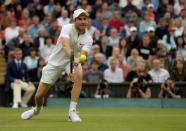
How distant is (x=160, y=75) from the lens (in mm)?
19938

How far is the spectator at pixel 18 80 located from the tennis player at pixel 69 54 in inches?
267

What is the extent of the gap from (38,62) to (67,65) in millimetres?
8201

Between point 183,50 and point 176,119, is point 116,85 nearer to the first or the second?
point 183,50

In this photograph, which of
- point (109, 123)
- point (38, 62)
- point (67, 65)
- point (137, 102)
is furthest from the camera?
point (38, 62)

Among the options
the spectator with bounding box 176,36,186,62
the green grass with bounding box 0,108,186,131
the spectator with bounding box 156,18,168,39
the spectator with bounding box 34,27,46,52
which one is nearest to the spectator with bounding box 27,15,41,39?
the spectator with bounding box 34,27,46,52

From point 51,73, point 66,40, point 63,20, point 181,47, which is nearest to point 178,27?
point 181,47

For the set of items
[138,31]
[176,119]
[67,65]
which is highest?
[138,31]

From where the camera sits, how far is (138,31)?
75.8 feet

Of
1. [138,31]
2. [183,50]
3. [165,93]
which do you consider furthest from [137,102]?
[138,31]

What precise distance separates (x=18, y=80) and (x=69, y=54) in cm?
851

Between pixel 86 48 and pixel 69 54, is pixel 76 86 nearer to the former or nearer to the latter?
pixel 69 54

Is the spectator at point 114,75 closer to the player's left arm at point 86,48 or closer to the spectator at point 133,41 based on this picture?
the spectator at point 133,41

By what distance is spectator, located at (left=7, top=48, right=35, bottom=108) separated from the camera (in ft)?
65.0

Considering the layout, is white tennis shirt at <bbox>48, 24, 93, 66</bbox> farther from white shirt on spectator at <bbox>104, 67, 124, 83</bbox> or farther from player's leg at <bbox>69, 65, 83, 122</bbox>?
white shirt on spectator at <bbox>104, 67, 124, 83</bbox>
